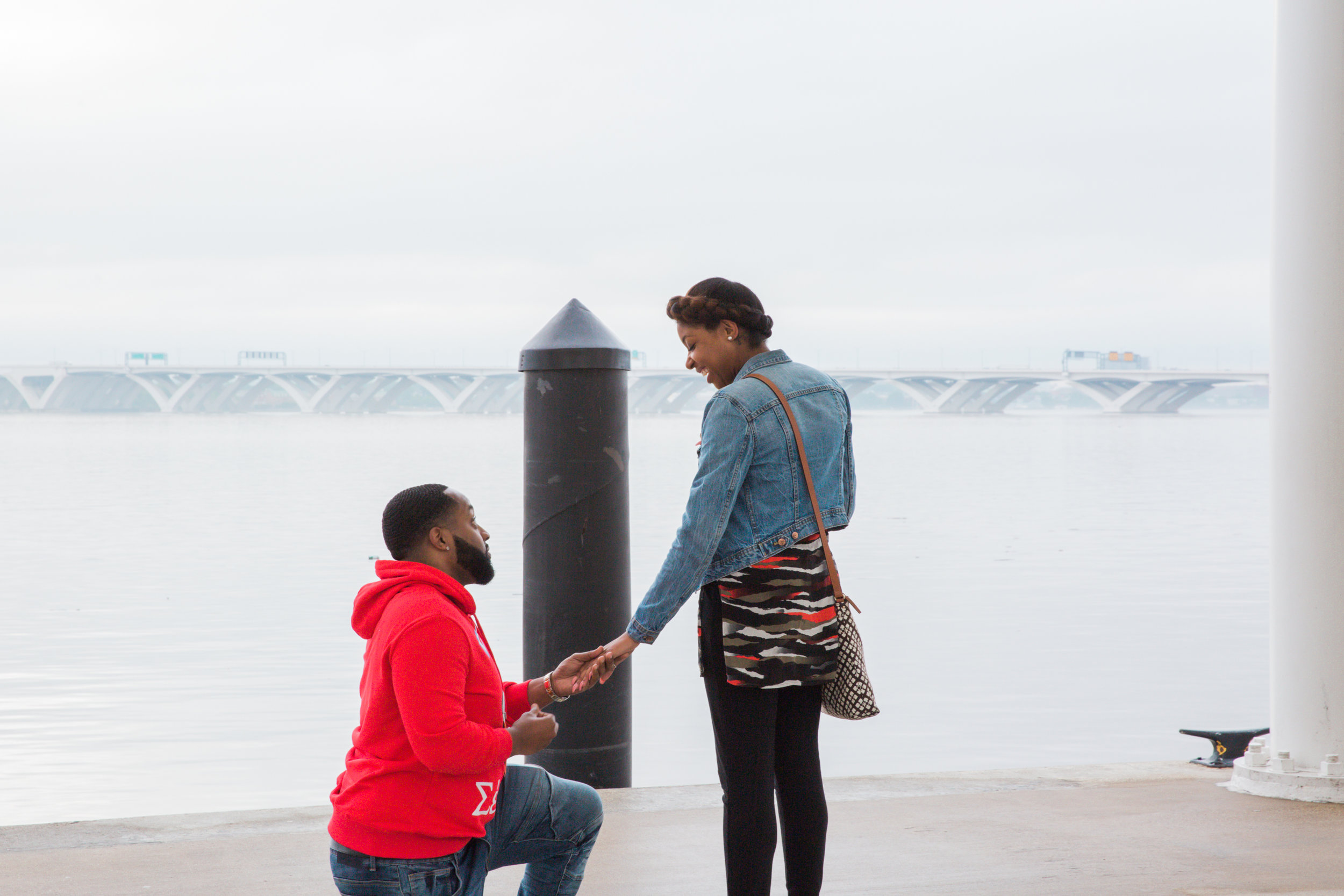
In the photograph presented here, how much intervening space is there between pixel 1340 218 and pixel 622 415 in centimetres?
228

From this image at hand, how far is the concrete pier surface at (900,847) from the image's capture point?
10.8 feet

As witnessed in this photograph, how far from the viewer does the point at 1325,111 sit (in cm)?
399

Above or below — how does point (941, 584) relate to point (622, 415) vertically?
below

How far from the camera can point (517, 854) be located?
2545 mm

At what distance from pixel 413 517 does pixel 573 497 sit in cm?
187

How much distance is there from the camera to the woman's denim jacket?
2764mm

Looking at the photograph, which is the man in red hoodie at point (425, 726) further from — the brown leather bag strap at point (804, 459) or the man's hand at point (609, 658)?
the brown leather bag strap at point (804, 459)

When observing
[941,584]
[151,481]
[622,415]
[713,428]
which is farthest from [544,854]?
[151,481]

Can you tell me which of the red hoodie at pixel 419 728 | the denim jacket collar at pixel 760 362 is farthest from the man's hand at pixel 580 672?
the denim jacket collar at pixel 760 362

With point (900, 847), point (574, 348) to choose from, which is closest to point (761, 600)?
point (900, 847)

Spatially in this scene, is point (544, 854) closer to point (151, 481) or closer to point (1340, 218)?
point (1340, 218)

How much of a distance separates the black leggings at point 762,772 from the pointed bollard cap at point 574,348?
57.3 inches

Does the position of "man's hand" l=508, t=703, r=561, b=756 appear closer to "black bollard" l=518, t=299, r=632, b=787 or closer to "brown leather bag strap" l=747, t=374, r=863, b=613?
"brown leather bag strap" l=747, t=374, r=863, b=613

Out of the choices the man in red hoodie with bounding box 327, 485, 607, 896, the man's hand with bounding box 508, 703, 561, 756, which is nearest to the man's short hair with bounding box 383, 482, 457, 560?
the man in red hoodie with bounding box 327, 485, 607, 896
